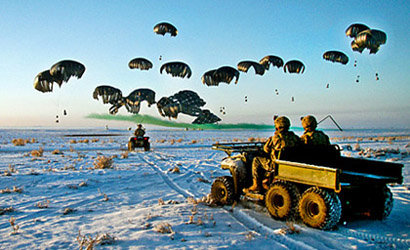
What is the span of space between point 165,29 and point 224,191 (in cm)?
2321

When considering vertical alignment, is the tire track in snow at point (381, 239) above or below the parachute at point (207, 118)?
below

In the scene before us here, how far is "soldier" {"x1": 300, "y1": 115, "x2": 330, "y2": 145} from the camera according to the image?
632cm

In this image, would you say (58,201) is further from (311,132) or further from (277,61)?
(277,61)

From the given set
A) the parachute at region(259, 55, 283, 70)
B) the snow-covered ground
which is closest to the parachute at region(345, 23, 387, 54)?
the parachute at region(259, 55, 283, 70)

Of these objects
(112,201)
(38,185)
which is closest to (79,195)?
(112,201)

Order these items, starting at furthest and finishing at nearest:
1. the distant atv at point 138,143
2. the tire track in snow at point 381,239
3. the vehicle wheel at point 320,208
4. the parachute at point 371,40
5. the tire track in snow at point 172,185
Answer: the distant atv at point 138,143 < the parachute at point 371,40 < the tire track in snow at point 172,185 < the vehicle wheel at point 320,208 < the tire track in snow at point 381,239

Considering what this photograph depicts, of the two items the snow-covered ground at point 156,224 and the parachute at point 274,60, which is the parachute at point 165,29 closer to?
the parachute at point 274,60

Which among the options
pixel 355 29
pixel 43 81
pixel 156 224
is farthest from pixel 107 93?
pixel 156 224

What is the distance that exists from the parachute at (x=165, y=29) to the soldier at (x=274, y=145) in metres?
23.2

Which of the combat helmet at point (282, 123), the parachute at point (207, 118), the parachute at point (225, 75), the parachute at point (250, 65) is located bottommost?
the combat helmet at point (282, 123)

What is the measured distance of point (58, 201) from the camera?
7531 millimetres

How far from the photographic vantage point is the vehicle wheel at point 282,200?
5.42 metres

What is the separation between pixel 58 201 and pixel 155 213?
9.91 ft

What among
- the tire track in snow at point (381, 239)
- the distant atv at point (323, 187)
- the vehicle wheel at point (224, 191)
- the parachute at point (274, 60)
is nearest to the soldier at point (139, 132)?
the parachute at point (274, 60)
